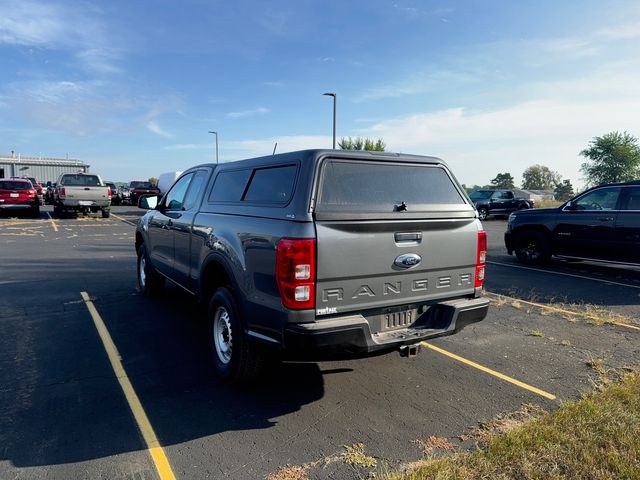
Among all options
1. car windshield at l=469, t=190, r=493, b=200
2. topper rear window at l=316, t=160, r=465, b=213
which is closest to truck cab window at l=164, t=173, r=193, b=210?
topper rear window at l=316, t=160, r=465, b=213

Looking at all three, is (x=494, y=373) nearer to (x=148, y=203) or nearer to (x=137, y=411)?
(x=137, y=411)

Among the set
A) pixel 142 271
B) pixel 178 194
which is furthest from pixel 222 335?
pixel 142 271

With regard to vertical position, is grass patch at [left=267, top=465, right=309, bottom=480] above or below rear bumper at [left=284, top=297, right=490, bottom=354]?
below

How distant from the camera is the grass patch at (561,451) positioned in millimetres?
2738

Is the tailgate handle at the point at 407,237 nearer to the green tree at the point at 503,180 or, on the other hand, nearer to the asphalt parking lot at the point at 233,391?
the asphalt parking lot at the point at 233,391

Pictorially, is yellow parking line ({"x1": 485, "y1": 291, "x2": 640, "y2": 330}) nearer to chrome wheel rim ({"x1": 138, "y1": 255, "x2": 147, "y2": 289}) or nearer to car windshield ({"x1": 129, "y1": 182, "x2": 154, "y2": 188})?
chrome wheel rim ({"x1": 138, "y1": 255, "x2": 147, "y2": 289})

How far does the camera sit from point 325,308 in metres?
3.25

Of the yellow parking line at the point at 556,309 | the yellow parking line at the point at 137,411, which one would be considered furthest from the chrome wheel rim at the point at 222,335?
the yellow parking line at the point at 556,309

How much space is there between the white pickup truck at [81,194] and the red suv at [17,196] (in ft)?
3.72

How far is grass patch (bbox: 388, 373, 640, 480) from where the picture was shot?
274 cm

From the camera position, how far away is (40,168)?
5309cm

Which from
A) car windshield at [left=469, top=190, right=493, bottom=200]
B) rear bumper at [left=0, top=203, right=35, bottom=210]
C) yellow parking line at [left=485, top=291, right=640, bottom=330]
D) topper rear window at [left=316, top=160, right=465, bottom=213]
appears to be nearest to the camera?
topper rear window at [left=316, top=160, right=465, bottom=213]

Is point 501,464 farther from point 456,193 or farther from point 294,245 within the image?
point 456,193

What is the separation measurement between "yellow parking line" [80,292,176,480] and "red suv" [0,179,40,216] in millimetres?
18662
